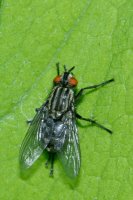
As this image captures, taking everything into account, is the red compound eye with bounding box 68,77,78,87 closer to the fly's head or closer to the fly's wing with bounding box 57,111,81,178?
the fly's head

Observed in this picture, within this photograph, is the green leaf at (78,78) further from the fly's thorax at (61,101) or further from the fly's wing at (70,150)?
the fly's thorax at (61,101)

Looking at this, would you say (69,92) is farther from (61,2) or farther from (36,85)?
(61,2)

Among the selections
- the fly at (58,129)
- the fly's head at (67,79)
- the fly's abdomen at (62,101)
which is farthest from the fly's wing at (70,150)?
the fly's head at (67,79)

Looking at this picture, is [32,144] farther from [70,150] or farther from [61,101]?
Answer: [61,101]

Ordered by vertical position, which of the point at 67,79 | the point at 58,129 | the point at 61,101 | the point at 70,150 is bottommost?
the point at 70,150

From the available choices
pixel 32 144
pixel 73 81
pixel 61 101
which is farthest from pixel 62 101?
pixel 32 144

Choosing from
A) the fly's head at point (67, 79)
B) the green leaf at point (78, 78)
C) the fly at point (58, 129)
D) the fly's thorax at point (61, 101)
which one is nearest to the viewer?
the green leaf at point (78, 78)

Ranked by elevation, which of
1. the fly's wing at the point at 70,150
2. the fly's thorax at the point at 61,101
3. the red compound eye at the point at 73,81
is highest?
the red compound eye at the point at 73,81

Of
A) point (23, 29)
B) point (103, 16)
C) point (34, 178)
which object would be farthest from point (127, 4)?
point (34, 178)
